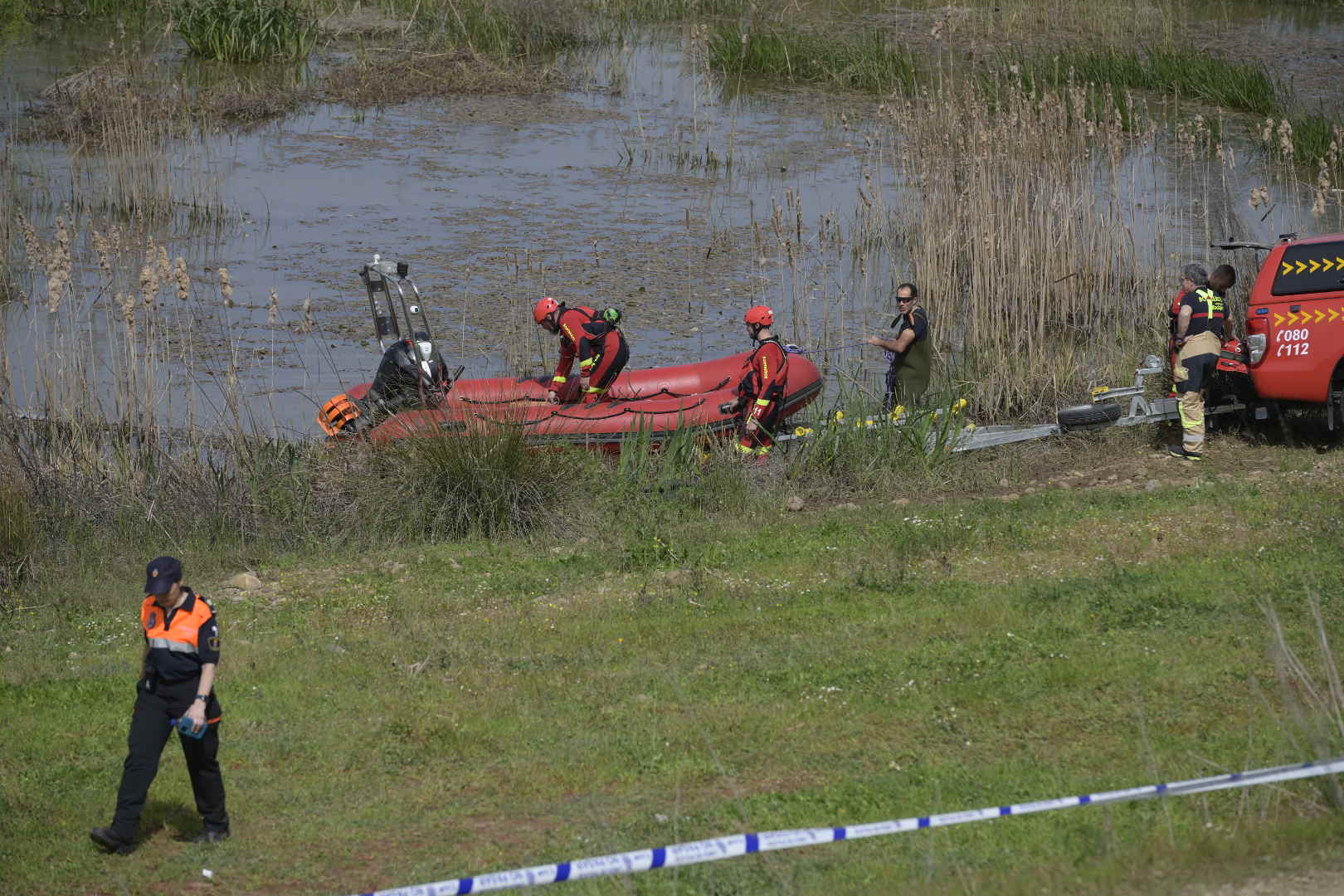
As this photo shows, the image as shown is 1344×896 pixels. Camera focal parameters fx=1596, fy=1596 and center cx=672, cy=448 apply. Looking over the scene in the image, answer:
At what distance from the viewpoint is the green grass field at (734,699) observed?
6113mm

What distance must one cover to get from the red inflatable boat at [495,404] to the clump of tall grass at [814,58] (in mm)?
14603

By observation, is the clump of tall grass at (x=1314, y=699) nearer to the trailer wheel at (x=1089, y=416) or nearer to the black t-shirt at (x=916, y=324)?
the trailer wheel at (x=1089, y=416)

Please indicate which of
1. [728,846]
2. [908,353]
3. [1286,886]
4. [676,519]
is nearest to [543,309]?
[676,519]

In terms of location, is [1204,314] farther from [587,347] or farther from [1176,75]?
[1176,75]

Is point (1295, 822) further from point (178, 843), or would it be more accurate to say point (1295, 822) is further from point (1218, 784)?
point (178, 843)

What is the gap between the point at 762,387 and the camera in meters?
12.2

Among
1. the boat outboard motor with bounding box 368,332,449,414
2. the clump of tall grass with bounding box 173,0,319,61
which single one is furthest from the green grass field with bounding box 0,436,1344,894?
the clump of tall grass with bounding box 173,0,319,61

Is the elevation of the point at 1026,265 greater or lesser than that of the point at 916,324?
greater

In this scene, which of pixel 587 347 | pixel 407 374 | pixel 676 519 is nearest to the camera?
pixel 676 519

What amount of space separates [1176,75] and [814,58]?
6.34 meters

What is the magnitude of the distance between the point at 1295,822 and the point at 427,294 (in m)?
13.2

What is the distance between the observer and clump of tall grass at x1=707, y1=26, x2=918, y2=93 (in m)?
26.8

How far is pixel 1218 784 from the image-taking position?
17.8 ft

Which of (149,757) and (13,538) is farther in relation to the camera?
(13,538)
